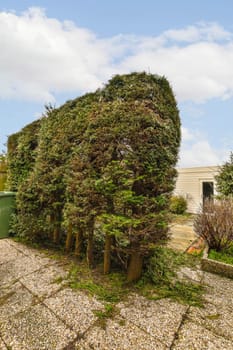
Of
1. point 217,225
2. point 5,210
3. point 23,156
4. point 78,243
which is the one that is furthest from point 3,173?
point 217,225

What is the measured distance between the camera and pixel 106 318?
6.06 ft

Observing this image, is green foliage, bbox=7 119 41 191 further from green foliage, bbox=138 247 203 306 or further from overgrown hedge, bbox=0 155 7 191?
green foliage, bbox=138 247 203 306

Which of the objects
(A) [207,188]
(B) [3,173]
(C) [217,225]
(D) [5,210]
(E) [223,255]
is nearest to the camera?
(E) [223,255]

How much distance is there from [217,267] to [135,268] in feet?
5.37

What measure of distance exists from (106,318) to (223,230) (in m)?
3.11

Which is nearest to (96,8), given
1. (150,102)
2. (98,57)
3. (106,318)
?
(98,57)

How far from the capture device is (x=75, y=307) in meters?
1.99

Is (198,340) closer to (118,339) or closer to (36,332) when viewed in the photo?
(118,339)

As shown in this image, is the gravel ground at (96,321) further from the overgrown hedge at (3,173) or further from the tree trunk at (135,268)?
the overgrown hedge at (3,173)

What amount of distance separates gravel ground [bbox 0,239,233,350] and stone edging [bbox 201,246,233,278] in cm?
52

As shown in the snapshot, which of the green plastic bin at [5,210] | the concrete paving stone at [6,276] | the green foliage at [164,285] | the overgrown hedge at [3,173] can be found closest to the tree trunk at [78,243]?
the concrete paving stone at [6,276]

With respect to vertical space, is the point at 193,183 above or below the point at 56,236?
above

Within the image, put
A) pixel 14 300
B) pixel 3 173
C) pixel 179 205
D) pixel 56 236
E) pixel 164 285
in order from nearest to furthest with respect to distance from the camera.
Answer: pixel 14 300 → pixel 164 285 → pixel 56 236 → pixel 3 173 → pixel 179 205

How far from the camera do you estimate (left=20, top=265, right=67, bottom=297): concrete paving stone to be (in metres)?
2.29
